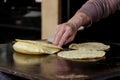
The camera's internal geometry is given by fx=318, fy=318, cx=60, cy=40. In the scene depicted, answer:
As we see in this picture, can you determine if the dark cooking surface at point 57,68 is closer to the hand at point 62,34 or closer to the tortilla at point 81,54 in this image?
the tortilla at point 81,54

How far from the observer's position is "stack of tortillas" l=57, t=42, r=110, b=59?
156 cm

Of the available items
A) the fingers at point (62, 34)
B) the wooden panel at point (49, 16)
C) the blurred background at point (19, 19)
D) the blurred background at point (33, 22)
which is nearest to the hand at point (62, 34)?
the fingers at point (62, 34)

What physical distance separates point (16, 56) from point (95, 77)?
1.82 feet

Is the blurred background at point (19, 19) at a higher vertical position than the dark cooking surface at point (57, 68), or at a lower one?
lower

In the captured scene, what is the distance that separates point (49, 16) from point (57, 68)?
5.18 ft

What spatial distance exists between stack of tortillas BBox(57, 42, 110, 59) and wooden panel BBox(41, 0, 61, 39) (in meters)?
0.95

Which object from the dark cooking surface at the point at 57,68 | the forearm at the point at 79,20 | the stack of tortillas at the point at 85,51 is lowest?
the stack of tortillas at the point at 85,51

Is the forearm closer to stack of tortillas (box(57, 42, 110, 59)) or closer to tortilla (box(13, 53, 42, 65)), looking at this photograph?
stack of tortillas (box(57, 42, 110, 59))

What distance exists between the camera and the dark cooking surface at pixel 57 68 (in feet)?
3.99

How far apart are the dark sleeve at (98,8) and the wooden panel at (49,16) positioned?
75 centimetres

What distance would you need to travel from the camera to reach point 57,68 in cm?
135

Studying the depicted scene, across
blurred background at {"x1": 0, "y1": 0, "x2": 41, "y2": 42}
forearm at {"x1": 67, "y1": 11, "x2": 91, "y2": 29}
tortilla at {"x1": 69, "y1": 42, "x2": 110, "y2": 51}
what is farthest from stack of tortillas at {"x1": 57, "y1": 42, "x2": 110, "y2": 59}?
blurred background at {"x1": 0, "y1": 0, "x2": 41, "y2": 42}

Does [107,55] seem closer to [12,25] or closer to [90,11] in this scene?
[90,11]

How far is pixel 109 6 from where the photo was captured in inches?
83.3
